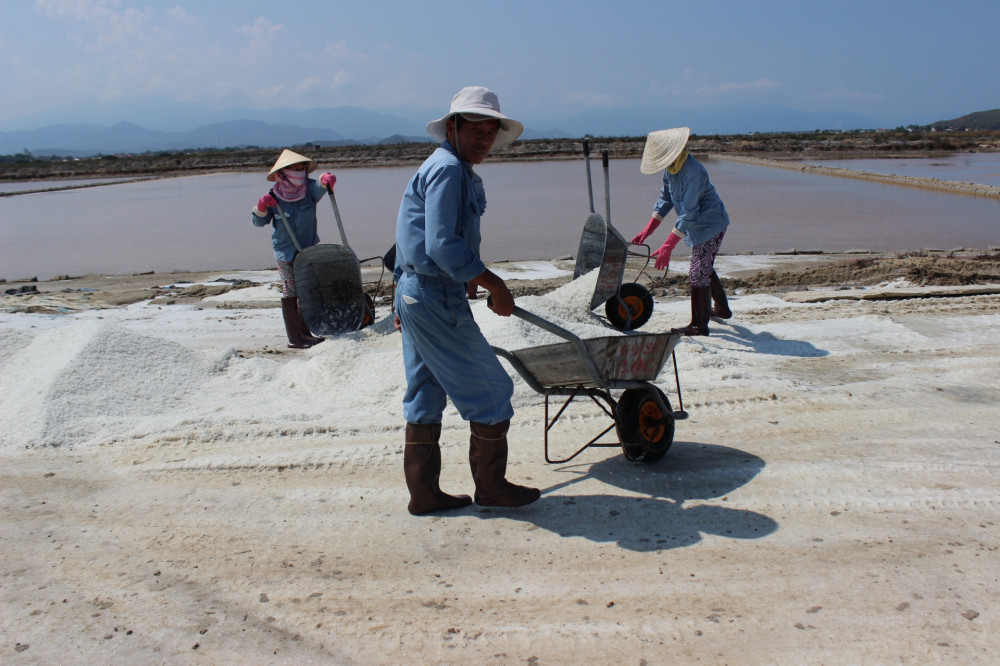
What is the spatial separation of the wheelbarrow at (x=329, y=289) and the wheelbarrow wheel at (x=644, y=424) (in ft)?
10.2

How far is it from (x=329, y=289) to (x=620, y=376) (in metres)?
3.32

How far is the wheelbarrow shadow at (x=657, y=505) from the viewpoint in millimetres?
2639

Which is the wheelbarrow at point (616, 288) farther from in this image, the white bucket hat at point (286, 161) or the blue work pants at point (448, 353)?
the blue work pants at point (448, 353)

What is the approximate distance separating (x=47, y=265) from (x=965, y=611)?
454 inches

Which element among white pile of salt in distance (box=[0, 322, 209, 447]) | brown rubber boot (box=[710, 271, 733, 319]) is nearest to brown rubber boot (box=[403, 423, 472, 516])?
white pile of salt in distance (box=[0, 322, 209, 447])

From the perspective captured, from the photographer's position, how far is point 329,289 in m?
5.81

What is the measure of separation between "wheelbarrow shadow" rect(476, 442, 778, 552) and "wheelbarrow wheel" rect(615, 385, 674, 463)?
9cm

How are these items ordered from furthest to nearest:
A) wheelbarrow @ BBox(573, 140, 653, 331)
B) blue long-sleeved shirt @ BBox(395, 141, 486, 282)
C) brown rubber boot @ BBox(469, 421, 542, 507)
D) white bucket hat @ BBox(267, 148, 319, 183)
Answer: white bucket hat @ BBox(267, 148, 319, 183) < wheelbarrow @ BBox(573, 140, 653, 331) < brown rubber boot @ BBox(469, 421, 542, 507) < blue long-sleeved shirt @ BBox(395, 141, 486, 282)

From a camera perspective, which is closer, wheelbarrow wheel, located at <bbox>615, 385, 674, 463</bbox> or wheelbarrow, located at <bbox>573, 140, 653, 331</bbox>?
wheelbarrow wheel, located at <bbox>615, 385, 674, 463</bbox>

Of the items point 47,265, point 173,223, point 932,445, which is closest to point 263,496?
point 932,445

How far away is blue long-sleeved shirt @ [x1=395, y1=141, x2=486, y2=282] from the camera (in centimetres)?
246

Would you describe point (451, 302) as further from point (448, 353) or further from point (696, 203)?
point (696, 203)

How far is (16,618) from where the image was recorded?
2.17m

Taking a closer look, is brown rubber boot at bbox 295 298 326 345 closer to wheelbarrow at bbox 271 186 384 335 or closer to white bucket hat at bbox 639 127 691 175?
wheelbarrow at bbox 271 186 384 335
